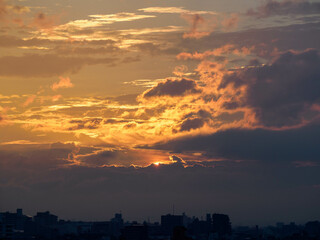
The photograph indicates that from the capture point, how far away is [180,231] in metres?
176
